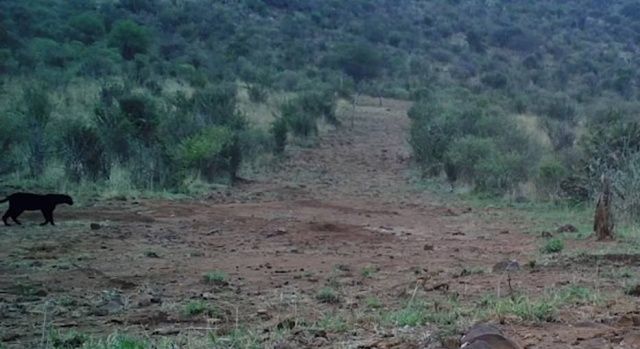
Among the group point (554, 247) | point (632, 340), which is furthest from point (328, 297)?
point (554, 247)

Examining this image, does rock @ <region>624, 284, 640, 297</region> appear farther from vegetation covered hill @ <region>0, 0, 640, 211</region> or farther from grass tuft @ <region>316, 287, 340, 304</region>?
vegetation covered hill @ <region>0, 0, 640, 211</region>

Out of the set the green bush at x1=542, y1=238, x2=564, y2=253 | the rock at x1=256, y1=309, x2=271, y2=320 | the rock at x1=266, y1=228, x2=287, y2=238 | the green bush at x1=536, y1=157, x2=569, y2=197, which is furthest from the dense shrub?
the rock at x1=256, y1=309, x2=271, y2=320

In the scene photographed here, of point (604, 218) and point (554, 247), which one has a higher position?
point (604, 218)

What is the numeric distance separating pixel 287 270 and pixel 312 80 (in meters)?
27.1

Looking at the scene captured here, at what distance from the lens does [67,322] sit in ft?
19.3

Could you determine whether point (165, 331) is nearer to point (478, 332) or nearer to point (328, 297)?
point (328, 297)

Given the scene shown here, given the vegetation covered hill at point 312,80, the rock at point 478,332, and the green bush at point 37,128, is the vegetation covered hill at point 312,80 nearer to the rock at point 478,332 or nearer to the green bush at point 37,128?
the green bush at point 37,128

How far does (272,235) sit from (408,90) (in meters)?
28.2

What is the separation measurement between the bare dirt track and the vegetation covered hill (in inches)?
→ 95.8

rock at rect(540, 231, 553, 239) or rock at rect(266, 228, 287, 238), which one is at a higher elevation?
rock at rect(540, 231, 553, 239)

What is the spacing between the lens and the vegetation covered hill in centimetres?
1642

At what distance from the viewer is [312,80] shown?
115ft

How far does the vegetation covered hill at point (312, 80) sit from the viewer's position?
53.9 ft

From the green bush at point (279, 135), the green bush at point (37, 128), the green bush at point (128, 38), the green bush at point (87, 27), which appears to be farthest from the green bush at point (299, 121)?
the green bush at point (87, 27)
